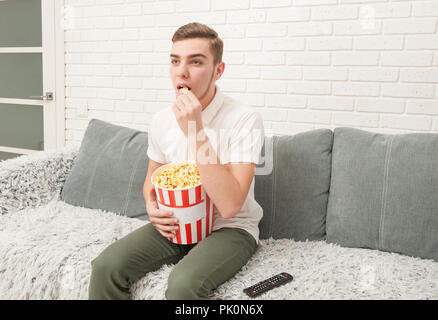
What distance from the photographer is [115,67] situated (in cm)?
250

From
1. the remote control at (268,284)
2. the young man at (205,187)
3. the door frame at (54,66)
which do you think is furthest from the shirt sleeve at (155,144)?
the door frame at (54,66)

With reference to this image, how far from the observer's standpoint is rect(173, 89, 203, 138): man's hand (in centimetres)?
121

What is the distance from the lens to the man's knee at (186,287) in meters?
1.10

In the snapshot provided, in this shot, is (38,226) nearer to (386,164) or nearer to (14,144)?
(386,164)

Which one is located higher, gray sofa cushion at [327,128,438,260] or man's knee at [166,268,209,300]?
gray sofa cushion at [327,128,438,260]

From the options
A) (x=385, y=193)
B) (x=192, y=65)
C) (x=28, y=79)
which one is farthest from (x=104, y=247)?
(x=28, y=79)

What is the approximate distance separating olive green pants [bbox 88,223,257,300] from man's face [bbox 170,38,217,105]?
511 millimetres

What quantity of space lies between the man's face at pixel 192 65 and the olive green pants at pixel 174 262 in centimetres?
51

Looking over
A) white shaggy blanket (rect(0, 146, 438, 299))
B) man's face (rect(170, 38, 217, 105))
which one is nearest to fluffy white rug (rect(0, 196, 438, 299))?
white shaggy blanket (rect(0, 146, 438, 299))

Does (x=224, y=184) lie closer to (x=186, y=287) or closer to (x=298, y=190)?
(x=186, y=287)

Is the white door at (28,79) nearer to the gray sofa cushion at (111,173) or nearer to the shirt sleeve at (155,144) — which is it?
the gray sofa cushion at (111,173)

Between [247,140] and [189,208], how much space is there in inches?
12.7

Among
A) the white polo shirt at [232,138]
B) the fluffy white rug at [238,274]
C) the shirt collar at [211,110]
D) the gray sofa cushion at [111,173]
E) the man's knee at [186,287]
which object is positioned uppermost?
the shirt collar at [211,110]

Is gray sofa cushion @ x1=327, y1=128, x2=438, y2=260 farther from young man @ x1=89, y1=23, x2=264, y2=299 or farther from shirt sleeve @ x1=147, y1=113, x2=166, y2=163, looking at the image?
shirt sleeve @ x1=147, y1=113, x2=166, y2=163
